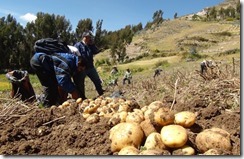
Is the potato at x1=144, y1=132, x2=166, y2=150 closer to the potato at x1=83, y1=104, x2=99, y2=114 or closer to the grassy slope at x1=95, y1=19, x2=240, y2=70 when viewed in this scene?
the potato at x1=83, y1=104, x2=99, y2=114

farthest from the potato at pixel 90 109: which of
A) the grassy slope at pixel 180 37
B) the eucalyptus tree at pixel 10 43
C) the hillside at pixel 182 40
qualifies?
the grassy slope at pixel 180 37

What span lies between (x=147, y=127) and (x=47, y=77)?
3.38m

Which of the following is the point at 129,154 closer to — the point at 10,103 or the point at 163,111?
the point at 163,111

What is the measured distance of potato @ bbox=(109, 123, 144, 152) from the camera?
295 cm

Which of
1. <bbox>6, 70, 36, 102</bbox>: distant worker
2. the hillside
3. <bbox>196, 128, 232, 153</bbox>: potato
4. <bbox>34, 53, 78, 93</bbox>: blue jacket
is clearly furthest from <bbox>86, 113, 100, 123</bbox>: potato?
the hillside

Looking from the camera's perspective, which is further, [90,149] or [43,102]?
[43,102]

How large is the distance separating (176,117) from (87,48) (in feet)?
13.2

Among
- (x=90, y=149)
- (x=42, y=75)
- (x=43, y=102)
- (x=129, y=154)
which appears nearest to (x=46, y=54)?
(x=42, y=75)

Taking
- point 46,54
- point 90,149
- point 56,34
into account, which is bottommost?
point 90,149

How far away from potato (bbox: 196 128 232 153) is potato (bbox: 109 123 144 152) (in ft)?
1.50

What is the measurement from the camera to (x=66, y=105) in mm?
5008

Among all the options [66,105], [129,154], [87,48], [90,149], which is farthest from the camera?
[87,48]

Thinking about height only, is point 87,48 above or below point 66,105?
above

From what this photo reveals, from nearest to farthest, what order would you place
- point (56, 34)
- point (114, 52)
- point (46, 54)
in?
point (46, 54), point (56, 34), point (114, 52)
